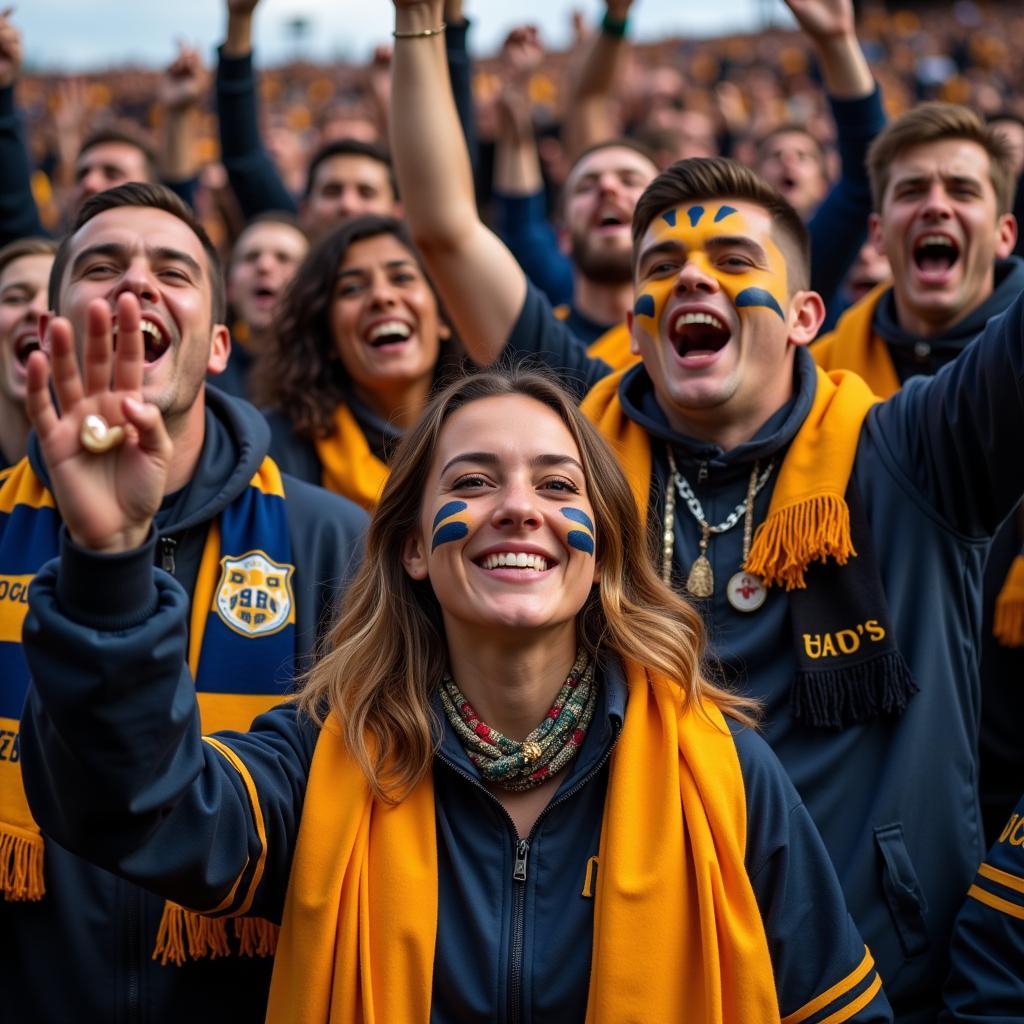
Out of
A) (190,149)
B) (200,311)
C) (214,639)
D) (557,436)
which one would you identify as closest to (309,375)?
(200,311)

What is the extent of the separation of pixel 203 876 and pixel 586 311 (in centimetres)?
366

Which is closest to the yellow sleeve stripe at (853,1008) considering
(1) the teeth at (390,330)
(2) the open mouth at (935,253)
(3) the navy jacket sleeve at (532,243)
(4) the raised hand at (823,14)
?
(2) the open mouth at (935,253)

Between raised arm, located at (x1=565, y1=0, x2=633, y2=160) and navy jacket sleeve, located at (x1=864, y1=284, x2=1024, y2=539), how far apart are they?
310 cm

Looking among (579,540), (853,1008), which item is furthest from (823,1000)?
(579,540)

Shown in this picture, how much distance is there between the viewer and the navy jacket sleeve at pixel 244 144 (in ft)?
18.6

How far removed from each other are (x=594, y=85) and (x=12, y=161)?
2.61m

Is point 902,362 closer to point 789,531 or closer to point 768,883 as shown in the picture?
point 789,531

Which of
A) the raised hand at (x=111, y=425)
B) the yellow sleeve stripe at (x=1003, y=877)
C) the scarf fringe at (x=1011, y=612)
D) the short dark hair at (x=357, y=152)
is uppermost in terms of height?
the short dark hair at (x=357, y=152)

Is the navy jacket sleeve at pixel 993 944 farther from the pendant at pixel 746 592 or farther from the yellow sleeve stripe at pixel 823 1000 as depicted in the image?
the pendant at pixel 746 592

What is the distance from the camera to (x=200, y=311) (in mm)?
3330

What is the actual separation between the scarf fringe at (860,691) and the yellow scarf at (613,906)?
0.49 meters

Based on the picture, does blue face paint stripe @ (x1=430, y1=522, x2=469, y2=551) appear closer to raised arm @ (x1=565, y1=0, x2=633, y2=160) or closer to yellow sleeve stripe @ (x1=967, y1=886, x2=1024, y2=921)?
yellow sleeve stripe @ (x1=967, y1=886, x2=1024, y2=921)

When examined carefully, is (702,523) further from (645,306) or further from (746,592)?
(645,306)

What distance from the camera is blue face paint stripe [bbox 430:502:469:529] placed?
2604 millimetres
